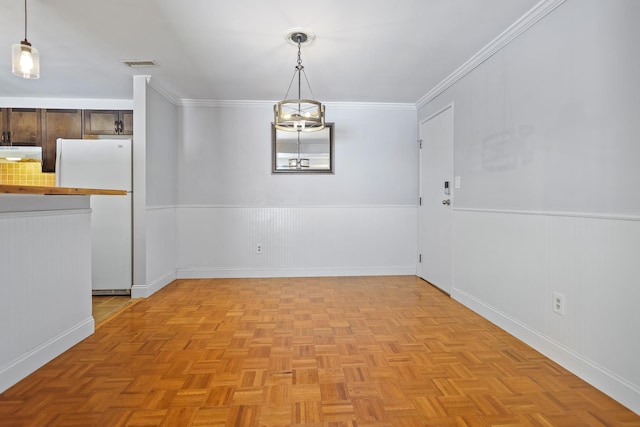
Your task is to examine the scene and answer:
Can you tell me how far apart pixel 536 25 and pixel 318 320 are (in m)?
2.69

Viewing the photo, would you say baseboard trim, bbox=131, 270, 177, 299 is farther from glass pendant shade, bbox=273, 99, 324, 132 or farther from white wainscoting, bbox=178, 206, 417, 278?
glass pendant shade, bbox=273, 99, 324, 132

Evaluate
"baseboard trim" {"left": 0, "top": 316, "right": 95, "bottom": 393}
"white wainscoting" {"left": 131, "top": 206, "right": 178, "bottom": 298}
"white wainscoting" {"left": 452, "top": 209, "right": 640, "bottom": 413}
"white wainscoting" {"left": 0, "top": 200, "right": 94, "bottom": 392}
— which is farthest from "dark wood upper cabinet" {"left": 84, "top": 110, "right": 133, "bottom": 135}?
"white wainscoting" {"left": 452, "top": 209, "right": 640, "bottom": 413}

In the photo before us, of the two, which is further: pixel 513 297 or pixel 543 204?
pixel 513 297

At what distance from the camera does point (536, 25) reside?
2.29 meters

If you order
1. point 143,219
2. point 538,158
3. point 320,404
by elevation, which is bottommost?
point 320,404

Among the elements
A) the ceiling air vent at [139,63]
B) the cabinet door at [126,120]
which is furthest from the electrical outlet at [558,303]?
the cabinet door at [126,120]

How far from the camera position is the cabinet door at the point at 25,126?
430 cm

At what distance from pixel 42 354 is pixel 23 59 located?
1691mm

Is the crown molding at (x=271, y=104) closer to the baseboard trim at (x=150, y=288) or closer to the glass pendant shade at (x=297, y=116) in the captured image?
the glass pendant shade at (x=297, y=116)

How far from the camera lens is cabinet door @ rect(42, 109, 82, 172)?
4301 millimetres

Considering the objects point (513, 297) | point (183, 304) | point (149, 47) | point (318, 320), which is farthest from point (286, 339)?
point (149, 47)

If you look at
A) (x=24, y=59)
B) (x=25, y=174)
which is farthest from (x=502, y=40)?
(x=25, y=174)

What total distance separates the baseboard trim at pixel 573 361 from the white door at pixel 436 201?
89 centimetres

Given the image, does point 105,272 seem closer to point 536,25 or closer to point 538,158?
point 538,158
